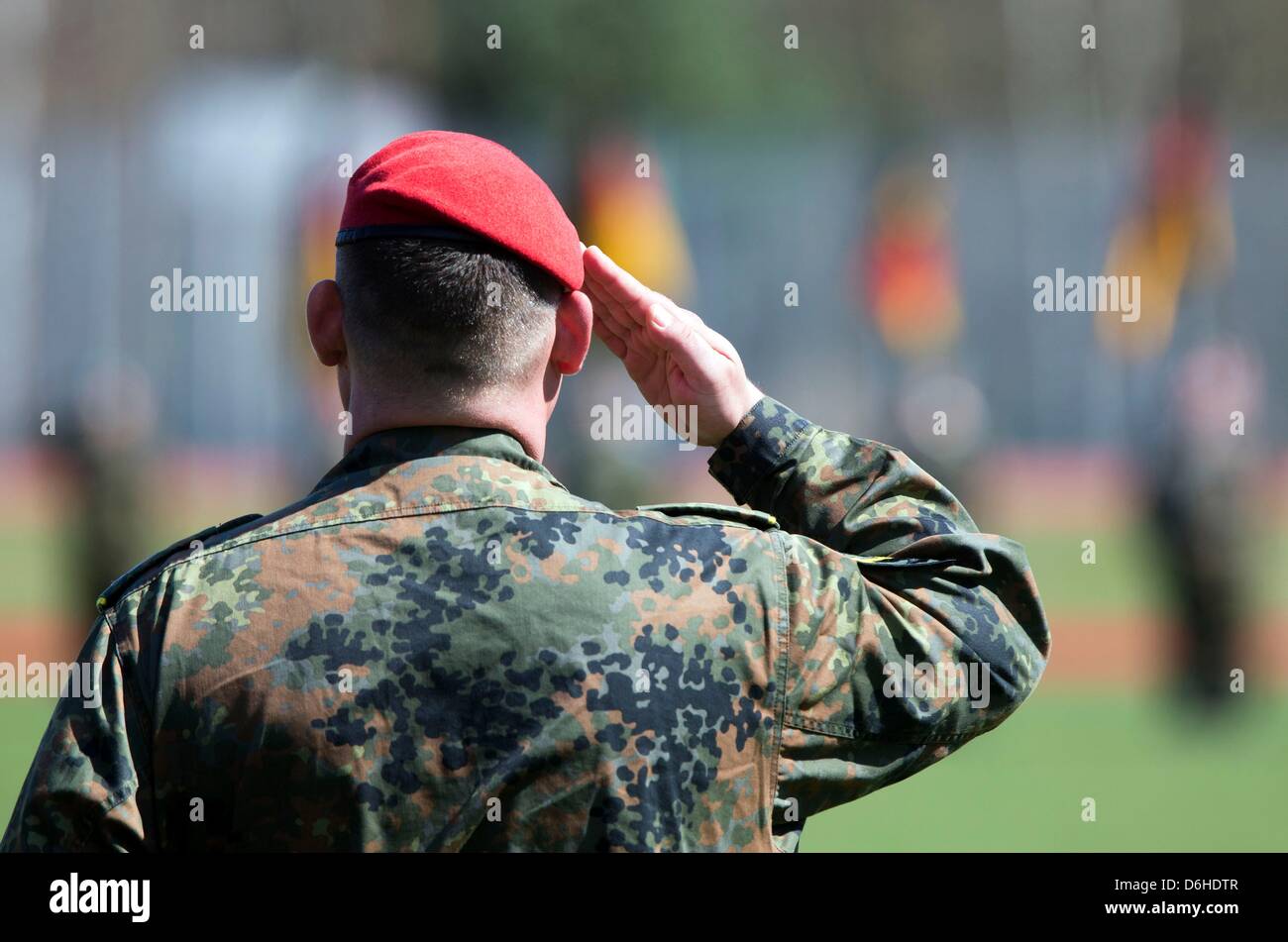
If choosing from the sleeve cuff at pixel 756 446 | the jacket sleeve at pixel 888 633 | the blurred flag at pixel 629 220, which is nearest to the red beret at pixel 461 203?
the sleeve cuff at pixel 756 446

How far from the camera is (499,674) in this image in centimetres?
192

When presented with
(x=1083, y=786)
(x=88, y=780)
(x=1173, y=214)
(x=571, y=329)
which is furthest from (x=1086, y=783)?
(x=1173, y=214)

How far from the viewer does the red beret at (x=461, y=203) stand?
203 cm

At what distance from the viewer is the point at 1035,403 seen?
28.1m

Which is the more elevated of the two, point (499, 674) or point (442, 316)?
point (442, 316)

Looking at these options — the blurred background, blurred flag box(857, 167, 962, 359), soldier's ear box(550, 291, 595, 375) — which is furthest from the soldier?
blurred flag box(857, 167, 962, 359)

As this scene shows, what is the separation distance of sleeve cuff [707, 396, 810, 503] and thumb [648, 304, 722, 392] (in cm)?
9

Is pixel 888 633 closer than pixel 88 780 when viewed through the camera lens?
No

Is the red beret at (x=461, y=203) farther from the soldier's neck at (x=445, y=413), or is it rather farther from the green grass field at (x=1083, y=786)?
the green grass field at (x=1083, y=786)

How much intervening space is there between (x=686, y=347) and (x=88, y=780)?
1063 millimetres

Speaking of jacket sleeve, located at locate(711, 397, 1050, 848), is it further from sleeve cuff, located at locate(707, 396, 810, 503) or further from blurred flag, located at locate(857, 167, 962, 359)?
blurred flag, located at locate(857, 167, 962, 359)

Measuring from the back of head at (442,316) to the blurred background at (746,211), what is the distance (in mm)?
12934

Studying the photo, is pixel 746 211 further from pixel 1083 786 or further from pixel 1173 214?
pixel 1083 786

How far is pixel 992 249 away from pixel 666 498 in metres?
9.63
